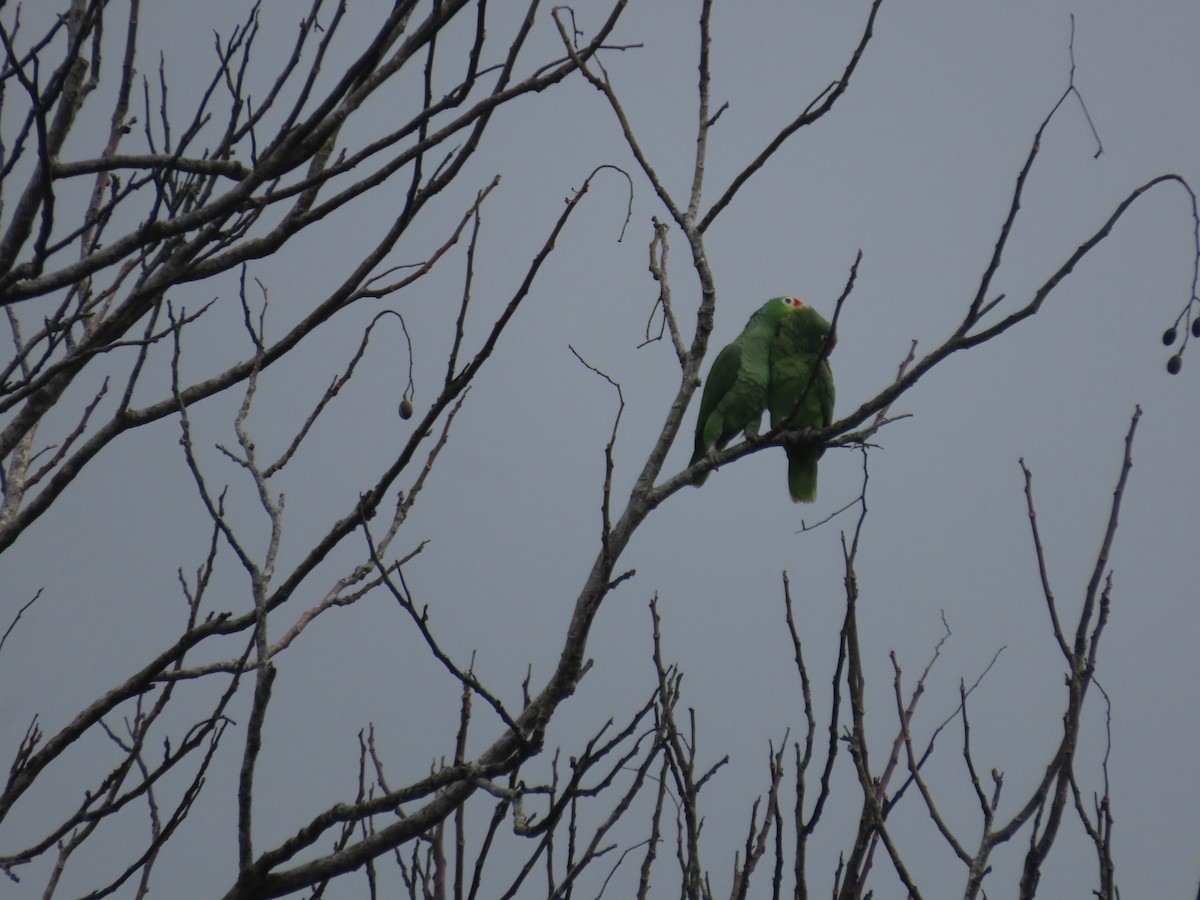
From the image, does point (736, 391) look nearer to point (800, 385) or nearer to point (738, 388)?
point (738, 388)

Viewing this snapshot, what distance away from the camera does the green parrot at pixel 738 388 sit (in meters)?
6.86

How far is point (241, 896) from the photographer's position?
2.06m

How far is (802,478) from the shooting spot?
696 centimetres

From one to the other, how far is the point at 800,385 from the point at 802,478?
64cm

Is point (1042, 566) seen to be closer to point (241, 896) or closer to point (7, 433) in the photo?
point (241, 896)

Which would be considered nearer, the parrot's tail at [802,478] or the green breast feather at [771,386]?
the green breast feather at [771,386]

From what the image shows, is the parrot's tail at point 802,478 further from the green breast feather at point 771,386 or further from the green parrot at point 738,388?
the green parrot at point 738,388

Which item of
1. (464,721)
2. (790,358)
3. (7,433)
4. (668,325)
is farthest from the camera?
(790,358)

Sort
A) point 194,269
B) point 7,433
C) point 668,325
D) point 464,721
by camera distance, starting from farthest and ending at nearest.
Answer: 1. point 668,325
2. point 464,721
3. point 7,433
4. point 194,269

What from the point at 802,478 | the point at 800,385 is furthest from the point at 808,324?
the point at 802,478

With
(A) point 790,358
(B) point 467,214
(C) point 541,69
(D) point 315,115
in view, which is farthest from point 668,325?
(A) point 790,358

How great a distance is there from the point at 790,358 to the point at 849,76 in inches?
151

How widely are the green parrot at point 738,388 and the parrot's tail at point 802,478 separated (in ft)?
1.16

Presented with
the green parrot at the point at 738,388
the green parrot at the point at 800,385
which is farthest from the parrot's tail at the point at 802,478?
the green parrot at the point at 738,388
